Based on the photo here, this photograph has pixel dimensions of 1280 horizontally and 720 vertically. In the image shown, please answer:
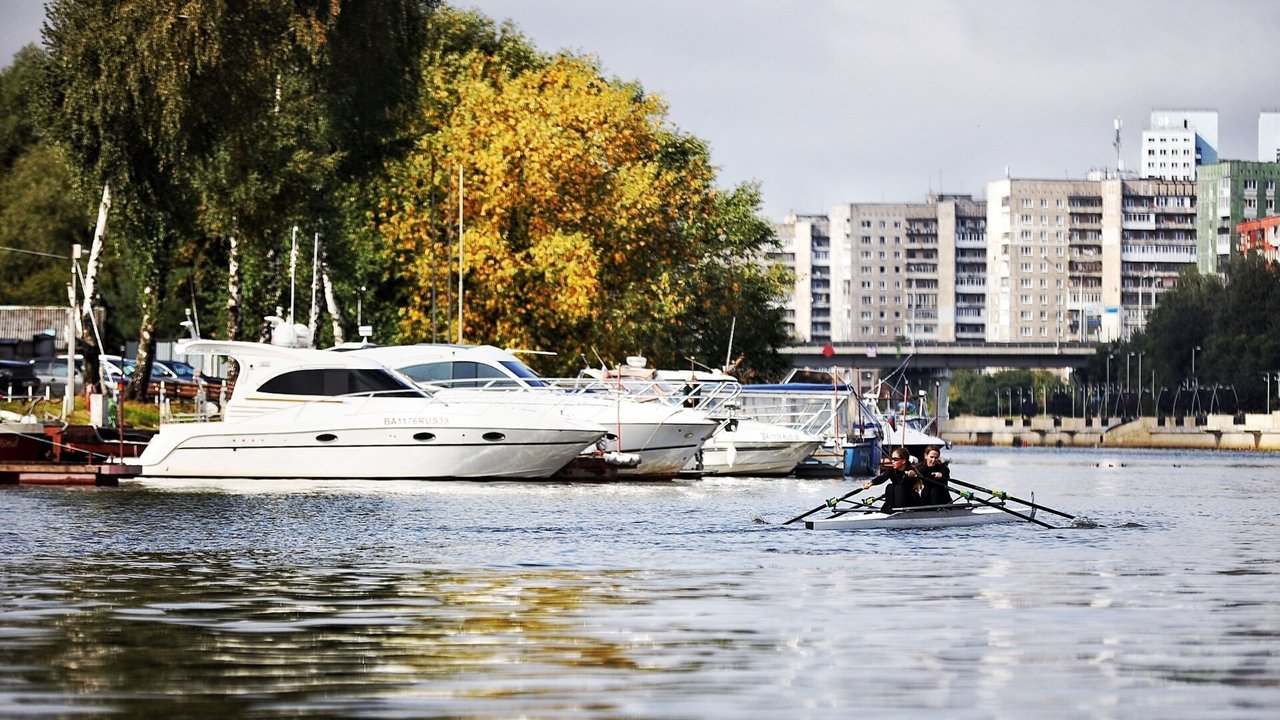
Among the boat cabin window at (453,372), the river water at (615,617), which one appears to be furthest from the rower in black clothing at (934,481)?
the boat cabin window at (453,372)

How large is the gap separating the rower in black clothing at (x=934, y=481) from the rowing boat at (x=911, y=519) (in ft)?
0.71

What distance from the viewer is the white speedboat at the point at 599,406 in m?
53.3

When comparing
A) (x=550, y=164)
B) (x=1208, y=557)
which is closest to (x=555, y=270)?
(x=550, y=164)

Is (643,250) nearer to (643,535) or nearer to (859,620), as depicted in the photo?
(643,535)

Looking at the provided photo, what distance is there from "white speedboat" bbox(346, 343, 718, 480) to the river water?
16429mm

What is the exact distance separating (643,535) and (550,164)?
36635mm

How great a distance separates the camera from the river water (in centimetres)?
1362

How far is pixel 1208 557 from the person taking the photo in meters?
28.7

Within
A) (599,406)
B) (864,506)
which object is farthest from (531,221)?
(864,506)

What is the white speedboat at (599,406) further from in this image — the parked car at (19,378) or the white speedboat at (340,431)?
the parked car at (19,378)

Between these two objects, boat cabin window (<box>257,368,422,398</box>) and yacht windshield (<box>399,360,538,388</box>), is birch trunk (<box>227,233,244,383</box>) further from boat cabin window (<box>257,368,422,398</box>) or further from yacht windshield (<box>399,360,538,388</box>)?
boat cabin window (<box>257,368,422,398</box>)

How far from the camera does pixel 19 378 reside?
229 ft

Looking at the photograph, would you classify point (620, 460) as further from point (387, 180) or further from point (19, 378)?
point (19, 378)

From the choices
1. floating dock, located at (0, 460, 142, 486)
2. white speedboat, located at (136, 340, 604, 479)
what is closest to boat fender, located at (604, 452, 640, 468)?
white speedboat, located at (136, 340, 604, 479)
